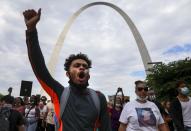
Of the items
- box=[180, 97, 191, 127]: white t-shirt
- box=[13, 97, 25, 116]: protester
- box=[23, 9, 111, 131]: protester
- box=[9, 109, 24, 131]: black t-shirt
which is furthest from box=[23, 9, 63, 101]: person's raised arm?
box=[13, 97, 25, 116]: protester

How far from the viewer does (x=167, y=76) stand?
2781 cm

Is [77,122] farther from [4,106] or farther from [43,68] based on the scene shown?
[4,106]

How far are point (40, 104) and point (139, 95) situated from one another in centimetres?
896

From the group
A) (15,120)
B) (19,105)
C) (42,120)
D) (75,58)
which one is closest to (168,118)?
(15,120)

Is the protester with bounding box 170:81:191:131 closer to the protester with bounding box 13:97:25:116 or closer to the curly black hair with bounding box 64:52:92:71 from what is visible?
the curly black hair with bounding box 64:52:92:71

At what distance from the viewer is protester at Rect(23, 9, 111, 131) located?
9.30 ft

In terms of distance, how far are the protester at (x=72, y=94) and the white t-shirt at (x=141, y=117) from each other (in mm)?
2773

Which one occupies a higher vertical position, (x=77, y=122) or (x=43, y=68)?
(x=43, y=68)

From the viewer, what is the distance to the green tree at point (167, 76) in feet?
86.7

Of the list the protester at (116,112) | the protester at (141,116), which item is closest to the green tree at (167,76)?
the protester at (116,112)

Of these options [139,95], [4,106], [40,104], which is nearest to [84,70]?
[139,95]

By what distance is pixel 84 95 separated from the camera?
3.05 m

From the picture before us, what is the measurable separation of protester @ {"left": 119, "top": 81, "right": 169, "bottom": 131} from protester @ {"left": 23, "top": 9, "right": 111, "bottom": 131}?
278 cm

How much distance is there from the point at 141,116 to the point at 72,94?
297cm
